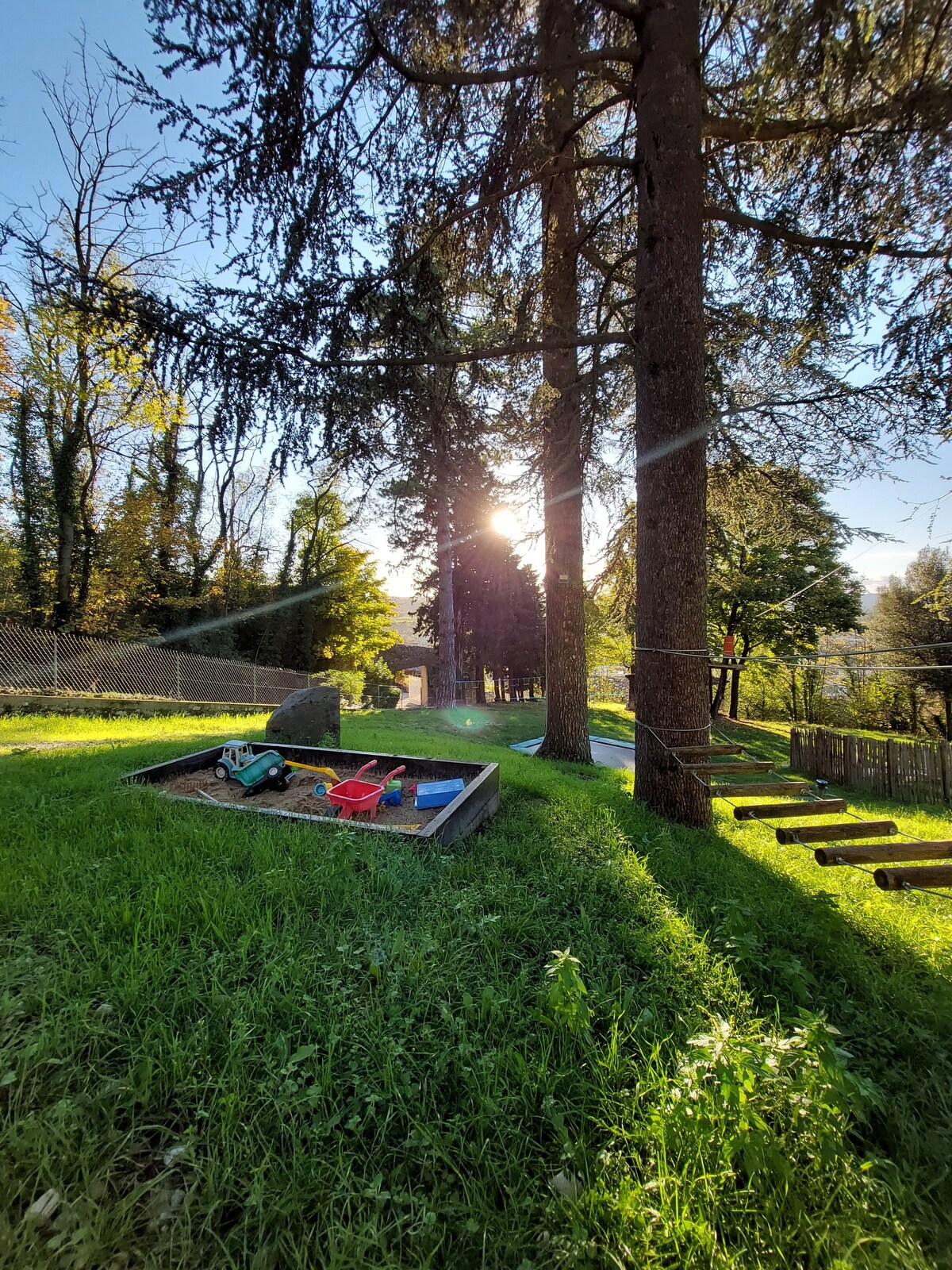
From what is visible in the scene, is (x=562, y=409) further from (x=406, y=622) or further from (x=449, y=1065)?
(x=406, y=622)

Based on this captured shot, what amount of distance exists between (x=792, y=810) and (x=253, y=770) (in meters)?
4.07

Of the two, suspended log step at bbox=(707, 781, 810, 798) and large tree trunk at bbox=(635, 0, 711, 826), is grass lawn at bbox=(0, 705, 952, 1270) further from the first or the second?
large tree trunk at bbox=(635, 0, 711, 826)

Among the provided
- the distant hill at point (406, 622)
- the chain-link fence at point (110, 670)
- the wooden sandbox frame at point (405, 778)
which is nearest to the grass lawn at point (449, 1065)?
the wooden sandbox frame at point (405, 778)

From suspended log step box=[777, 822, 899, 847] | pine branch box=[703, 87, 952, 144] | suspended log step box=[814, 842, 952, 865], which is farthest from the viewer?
pine branch box=[703, 87, 952, 144]

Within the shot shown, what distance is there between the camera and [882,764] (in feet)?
30.2

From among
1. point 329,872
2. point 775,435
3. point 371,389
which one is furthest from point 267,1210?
point 775,435

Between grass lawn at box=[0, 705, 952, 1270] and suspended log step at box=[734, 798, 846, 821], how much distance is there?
1.62 feet

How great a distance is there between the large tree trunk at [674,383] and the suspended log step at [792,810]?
53.1 inches

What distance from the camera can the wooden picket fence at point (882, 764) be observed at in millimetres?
8609

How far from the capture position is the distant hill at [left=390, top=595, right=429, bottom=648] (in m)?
25.8

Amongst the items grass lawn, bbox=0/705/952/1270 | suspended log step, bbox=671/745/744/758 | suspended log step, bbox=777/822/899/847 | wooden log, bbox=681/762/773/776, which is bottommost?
grass lawn, bbox=0/705/952/1270

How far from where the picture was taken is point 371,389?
16.6 feet

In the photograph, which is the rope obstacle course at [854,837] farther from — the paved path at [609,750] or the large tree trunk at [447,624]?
the large tree trunk at [447,624]

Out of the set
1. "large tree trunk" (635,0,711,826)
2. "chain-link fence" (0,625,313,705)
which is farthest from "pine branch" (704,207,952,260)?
"chain-link fence" (0,625,313,705)
